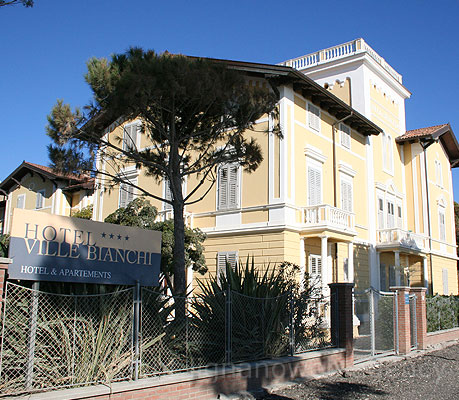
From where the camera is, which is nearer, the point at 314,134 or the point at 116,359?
the point at 116,359

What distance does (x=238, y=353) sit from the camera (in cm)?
893

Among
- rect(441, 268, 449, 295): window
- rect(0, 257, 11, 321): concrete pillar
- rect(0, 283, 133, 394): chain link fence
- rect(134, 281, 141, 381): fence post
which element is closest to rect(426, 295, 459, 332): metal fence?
rect(441, 268, 449, 295): window

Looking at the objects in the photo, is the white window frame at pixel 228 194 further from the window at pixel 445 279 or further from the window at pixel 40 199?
the window at pixel 445 279

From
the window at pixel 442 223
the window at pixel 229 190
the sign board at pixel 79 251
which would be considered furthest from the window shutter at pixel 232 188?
the window at pixel 442 223

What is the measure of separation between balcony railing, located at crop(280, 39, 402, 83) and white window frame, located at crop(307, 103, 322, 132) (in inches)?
218

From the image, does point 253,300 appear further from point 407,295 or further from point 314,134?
point 314,134

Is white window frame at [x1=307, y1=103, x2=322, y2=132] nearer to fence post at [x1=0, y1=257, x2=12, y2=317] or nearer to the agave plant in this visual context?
the agave plant

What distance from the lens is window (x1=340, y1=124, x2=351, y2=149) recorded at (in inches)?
857

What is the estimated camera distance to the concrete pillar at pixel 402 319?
13.3 meters

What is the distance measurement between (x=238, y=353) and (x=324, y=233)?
30.4 feet

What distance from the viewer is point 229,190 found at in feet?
62.0

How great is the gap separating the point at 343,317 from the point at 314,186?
882 cm

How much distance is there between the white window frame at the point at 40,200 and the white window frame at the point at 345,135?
54.2 ft

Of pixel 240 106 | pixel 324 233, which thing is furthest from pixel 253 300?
pixel 324 233
